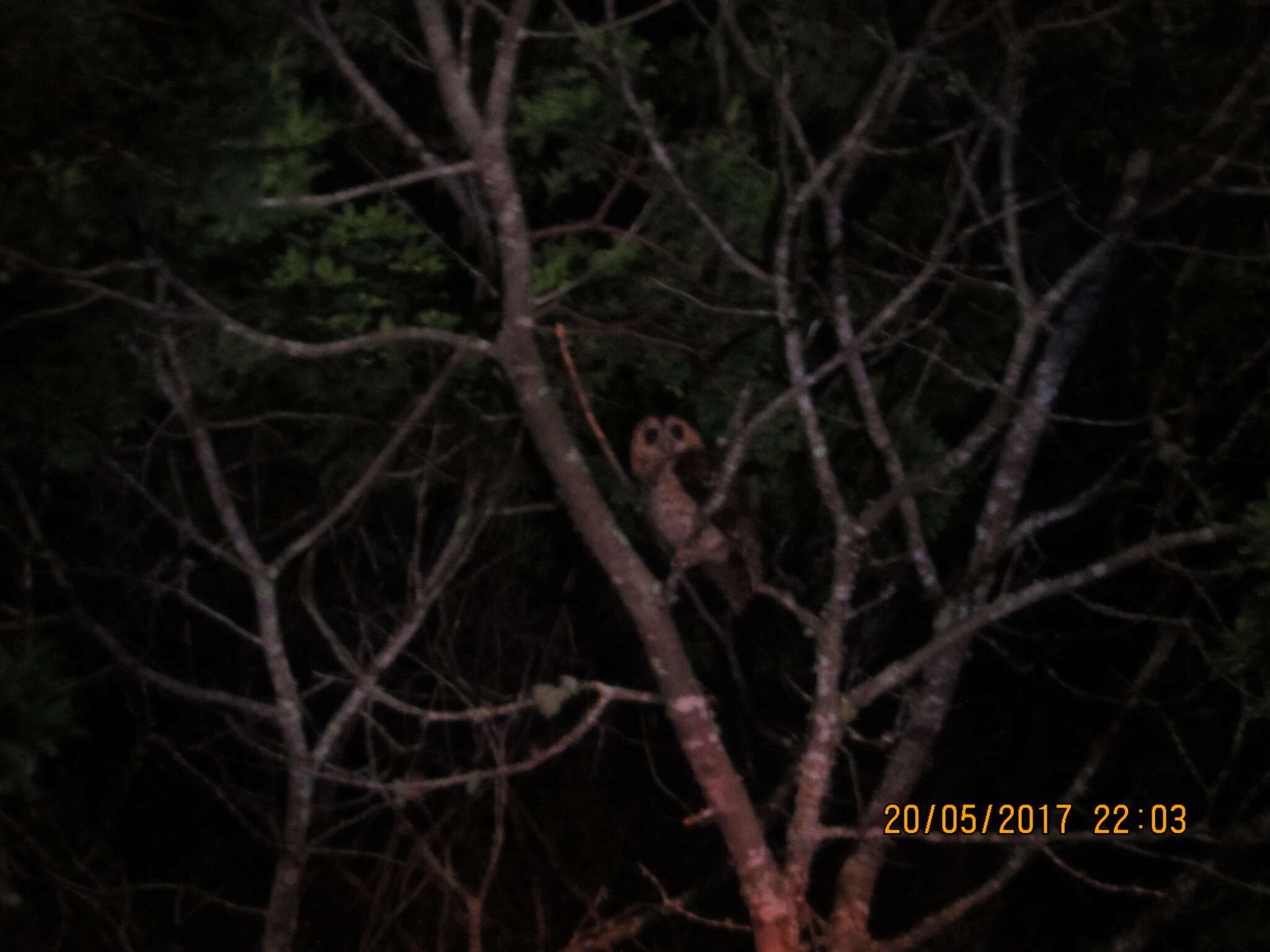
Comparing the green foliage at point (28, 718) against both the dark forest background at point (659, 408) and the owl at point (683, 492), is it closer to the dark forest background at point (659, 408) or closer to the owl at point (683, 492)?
the dark forest background at point (659, 408)

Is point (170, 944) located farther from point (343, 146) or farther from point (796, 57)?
point (796, 57)

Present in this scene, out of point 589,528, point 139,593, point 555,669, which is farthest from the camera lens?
point 555,669

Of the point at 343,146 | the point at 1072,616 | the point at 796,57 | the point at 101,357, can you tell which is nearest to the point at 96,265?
the point at 101,357

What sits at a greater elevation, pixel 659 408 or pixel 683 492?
pixel 659 408

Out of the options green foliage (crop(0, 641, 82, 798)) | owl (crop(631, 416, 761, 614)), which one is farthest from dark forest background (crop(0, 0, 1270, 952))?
owl (crop(631, 416, 761, 614))

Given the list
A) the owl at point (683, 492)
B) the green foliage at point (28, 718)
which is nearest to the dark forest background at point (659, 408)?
the green foliage at point (28, 718)

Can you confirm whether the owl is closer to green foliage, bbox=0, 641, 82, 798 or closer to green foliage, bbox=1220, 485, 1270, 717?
green foliage, bbox=1220, 485, 1270, 717

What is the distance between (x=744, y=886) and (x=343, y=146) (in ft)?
12.4

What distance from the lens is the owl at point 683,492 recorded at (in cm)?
573

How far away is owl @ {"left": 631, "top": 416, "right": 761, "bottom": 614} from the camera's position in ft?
18.8

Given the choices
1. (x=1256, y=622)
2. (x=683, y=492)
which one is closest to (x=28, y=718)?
(x=683, y=492)

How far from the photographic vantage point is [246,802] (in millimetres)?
6230

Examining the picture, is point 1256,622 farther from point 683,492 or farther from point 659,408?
point 659,408

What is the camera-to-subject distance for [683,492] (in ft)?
19.1
